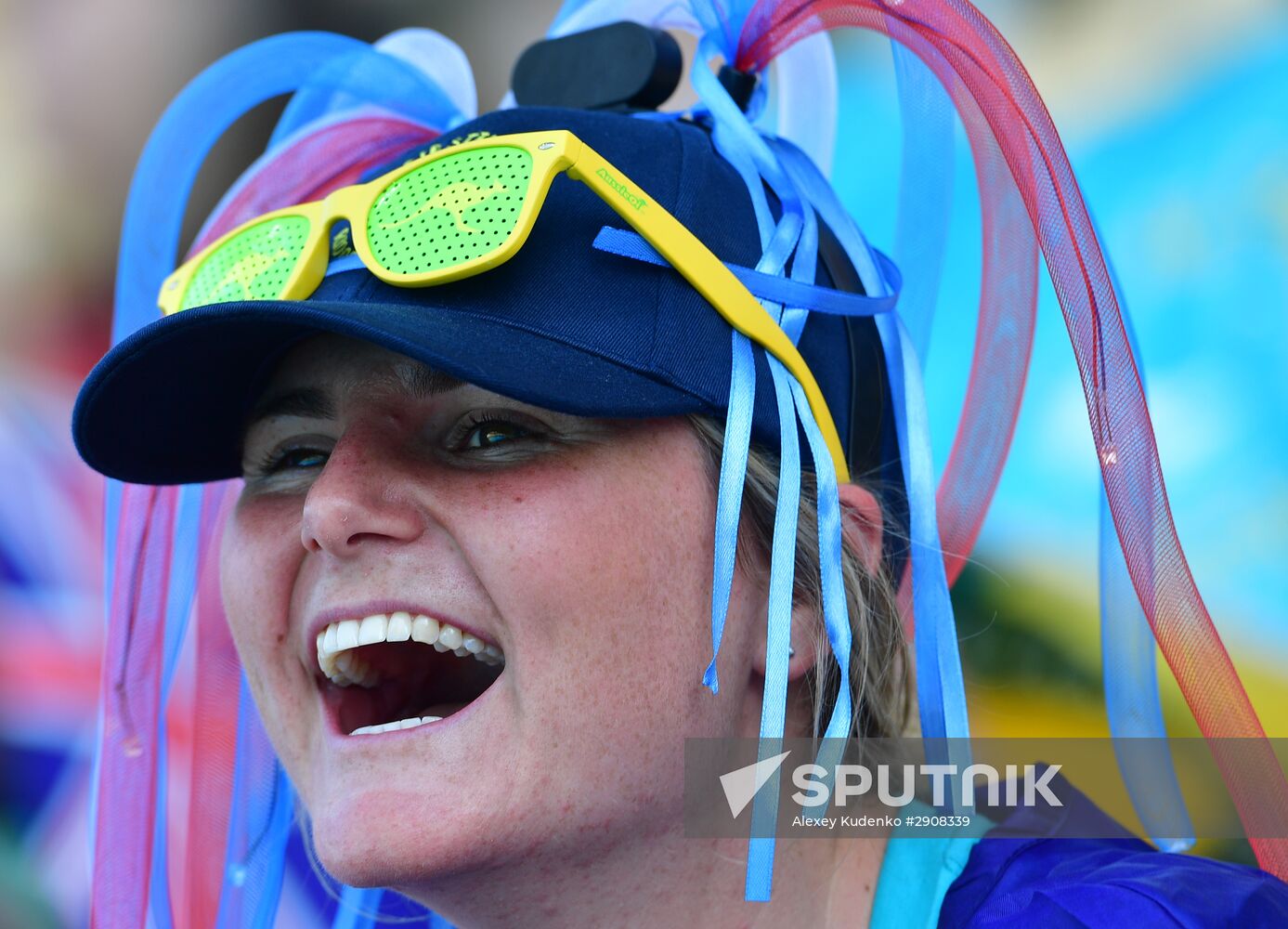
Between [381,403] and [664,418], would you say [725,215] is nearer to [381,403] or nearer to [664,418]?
[664,418]

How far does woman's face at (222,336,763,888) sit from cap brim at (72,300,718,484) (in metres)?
0.07

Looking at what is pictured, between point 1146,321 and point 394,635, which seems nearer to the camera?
point 394,635

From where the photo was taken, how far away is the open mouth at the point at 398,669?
124 cm

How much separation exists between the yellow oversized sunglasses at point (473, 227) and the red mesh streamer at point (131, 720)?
54 centimetres

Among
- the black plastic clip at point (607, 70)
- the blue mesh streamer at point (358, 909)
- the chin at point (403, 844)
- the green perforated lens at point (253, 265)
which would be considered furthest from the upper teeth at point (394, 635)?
the black plastic clip at point (607, 70)

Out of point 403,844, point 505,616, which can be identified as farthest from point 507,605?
point 403,844

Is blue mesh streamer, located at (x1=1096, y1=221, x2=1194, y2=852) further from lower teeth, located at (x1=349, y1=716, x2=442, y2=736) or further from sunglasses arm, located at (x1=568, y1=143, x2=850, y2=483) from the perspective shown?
lower teeth, located at (x1=349, y1=716, x2=442, y2=736)

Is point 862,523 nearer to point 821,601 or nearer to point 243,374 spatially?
point 821,601

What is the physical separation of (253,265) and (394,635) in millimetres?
489

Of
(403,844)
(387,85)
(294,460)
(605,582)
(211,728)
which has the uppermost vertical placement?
(387,85)

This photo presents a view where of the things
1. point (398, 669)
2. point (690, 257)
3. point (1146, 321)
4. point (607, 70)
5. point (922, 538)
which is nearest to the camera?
point (690, 257)

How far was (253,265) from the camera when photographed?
4.67 ft

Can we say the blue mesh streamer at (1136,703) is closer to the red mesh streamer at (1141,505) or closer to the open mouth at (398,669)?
the red mesh streamer at (1141,505)

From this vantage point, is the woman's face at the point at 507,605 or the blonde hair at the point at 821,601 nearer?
the woman's face at the point at 507,605
